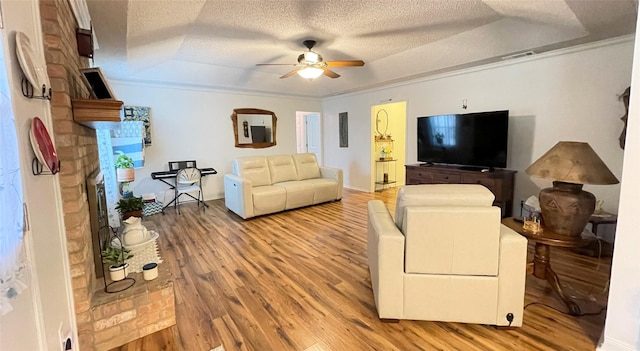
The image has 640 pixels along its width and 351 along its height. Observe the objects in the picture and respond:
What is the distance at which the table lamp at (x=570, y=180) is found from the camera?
5.85ft

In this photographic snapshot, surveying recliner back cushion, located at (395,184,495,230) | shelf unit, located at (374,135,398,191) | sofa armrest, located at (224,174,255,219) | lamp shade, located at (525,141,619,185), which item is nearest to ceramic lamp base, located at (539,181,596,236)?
lamp shade, located at (525,141,619,185)

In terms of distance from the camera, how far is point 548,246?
2.15 m

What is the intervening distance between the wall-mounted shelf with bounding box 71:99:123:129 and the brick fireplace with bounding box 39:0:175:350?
0.04 metres

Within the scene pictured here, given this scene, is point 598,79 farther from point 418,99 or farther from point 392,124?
point 392,124

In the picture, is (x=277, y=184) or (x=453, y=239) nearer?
(x=453, y=239)

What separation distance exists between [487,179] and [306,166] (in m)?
3.00

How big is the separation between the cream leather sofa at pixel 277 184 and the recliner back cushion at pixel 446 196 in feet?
9.40

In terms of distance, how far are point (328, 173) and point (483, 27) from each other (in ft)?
10.7

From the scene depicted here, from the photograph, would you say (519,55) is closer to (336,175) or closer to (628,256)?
(628,256)

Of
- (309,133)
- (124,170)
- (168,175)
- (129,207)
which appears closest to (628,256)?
(129,207)

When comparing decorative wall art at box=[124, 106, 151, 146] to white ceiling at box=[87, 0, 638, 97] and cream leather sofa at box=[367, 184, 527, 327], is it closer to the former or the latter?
white ceiling at box=[87, 0, 638, 97]

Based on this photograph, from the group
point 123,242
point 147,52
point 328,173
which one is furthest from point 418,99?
point 123,242

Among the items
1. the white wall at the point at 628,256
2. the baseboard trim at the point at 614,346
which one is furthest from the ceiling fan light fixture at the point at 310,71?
the baseboard trim at the point at 614,346

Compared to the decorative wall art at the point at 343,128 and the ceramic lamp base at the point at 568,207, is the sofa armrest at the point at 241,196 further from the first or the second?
the ceramic lamp base at the point at 568,207
